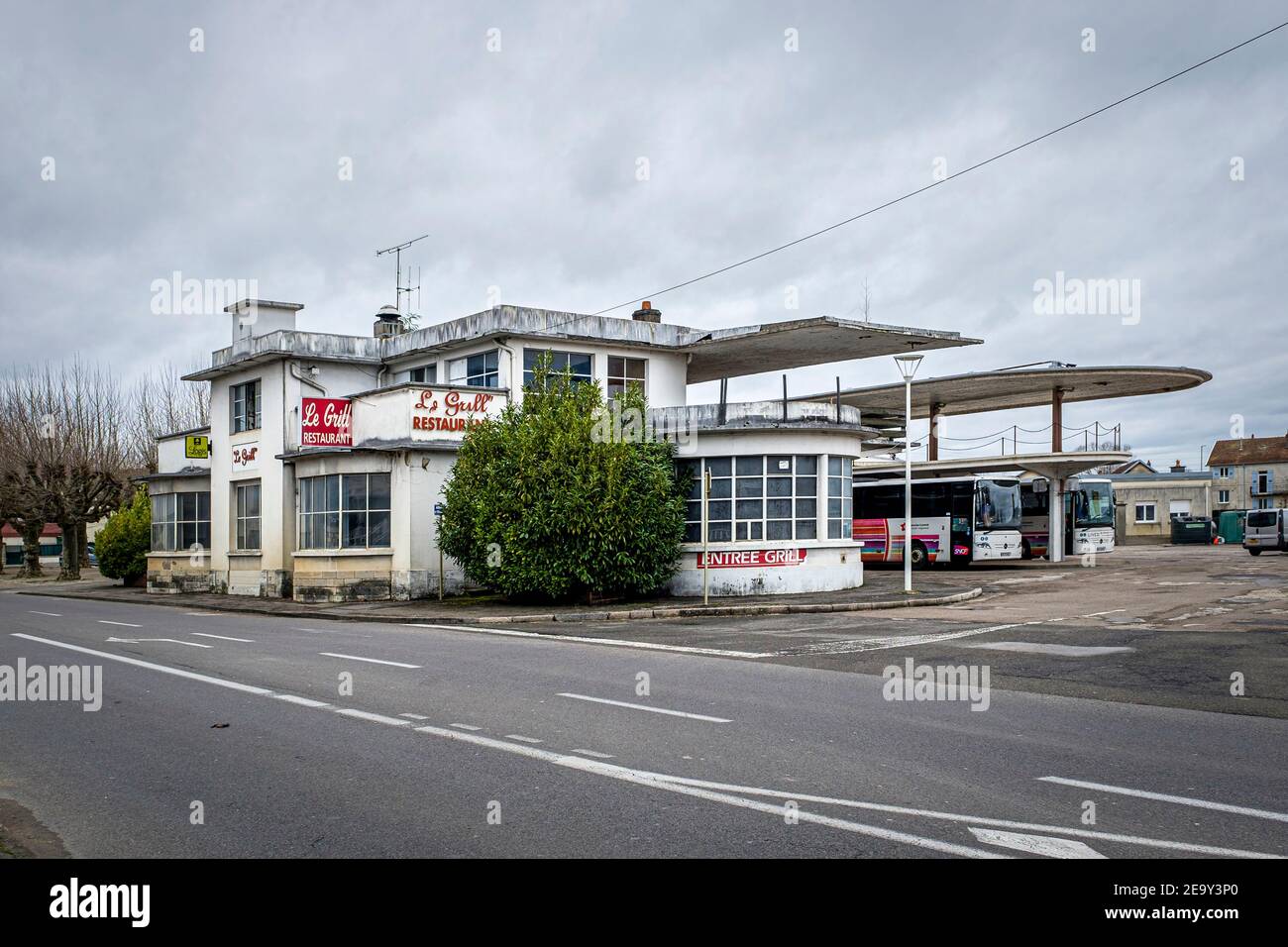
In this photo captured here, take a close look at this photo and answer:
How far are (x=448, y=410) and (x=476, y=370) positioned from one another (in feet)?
7.61

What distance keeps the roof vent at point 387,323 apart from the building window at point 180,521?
863 centimetres

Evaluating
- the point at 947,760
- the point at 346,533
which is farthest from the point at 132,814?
the point at 346,533

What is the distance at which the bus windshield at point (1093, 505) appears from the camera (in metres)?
48.6

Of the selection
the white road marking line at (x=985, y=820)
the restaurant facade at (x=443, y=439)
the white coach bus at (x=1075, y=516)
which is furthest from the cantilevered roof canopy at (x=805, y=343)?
the white road marking line at (x=985, y=820)

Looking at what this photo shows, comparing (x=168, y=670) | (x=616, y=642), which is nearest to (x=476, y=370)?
(x=616, y=642)

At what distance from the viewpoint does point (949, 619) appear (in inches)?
723

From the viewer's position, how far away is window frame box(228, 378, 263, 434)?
3052 cm

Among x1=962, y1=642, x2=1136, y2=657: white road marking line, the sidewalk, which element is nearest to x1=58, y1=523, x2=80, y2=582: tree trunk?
the sidewalk

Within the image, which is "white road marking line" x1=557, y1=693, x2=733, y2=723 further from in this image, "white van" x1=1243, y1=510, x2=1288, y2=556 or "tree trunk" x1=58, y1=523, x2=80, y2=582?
"white van" x1=1243, y1=510, x2=1288, y2=556

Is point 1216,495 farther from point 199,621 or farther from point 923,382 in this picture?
point 199,621

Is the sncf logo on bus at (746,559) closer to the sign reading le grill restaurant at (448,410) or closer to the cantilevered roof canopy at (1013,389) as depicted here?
the sign reading le grill restaurant at (448,410)

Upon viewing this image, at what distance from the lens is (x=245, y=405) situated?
31219mm
